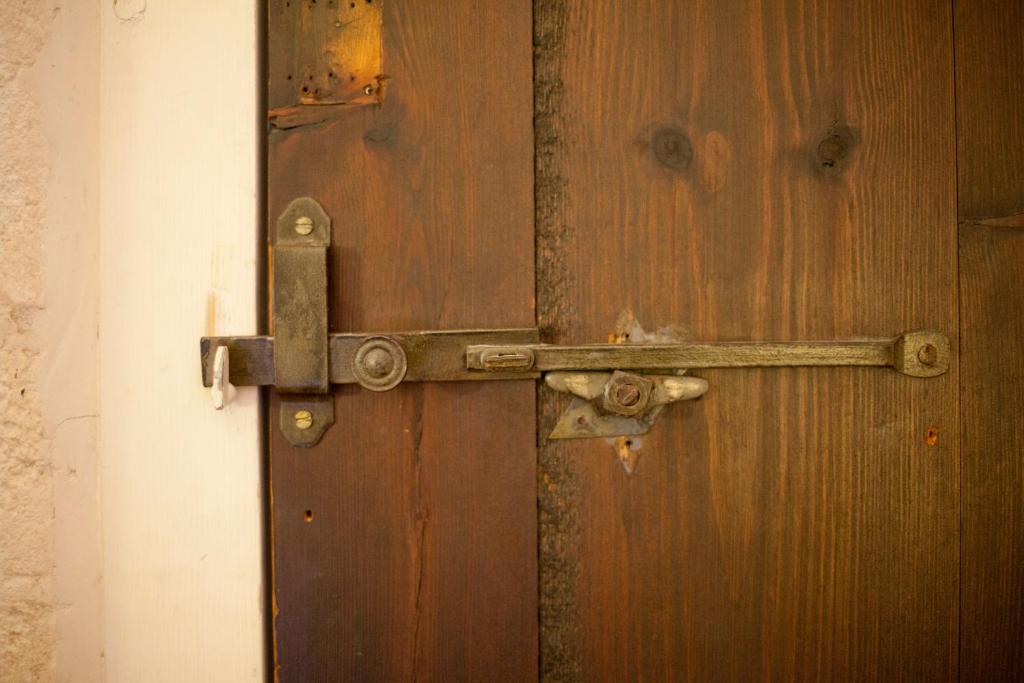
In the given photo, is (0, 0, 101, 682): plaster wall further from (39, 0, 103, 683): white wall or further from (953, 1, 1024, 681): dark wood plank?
(953, 1, 1024, 681): dark wood plank

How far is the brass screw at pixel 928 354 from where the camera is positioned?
0.53 m

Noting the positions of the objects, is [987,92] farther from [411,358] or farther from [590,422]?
[411,358]

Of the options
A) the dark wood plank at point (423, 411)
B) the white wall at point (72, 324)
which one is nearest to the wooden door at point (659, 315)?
the dark wood plank at point (423, 411)

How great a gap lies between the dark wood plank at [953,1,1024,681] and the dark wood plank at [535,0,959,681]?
0.07ft

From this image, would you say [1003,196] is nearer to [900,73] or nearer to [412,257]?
[900,73]

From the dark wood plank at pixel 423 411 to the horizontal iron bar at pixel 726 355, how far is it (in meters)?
0.04

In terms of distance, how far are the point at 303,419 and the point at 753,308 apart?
456mm

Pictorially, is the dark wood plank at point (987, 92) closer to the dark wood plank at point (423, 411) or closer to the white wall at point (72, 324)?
the dark wood plank at point (423, 411)

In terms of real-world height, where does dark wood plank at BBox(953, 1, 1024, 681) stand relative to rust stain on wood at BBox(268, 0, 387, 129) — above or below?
below

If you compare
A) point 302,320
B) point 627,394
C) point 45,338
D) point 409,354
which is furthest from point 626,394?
point 45,338

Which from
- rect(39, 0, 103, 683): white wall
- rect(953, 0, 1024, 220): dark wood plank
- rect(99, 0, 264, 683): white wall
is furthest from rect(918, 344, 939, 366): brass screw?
rect(39, 0, 103, 683): white wall

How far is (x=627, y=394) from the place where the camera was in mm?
496

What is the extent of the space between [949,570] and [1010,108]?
479mm

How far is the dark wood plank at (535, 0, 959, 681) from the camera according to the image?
0.52 m
